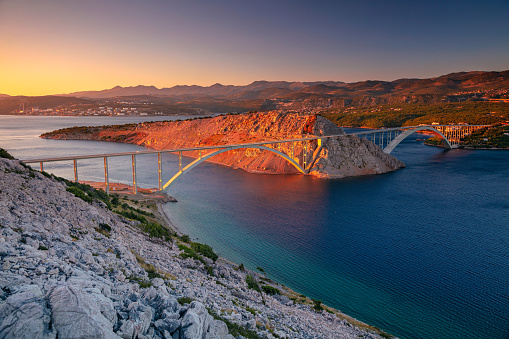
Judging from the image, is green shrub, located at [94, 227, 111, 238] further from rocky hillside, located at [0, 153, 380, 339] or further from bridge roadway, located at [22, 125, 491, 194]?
bridge roadway, located at [22, 125, 491, 194]

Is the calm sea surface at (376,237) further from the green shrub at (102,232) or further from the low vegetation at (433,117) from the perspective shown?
the low vegetation at (433,117)

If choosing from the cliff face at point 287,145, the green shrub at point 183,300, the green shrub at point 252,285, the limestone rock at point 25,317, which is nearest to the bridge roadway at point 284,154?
the cliff face at point 287,145

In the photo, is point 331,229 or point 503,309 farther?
point 331,229

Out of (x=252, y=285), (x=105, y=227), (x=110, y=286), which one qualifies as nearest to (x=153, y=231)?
(x=105, y=227)

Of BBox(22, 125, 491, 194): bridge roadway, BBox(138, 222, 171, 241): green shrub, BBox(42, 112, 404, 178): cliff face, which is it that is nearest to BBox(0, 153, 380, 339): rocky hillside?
BBox(138, 222, 171, 241): green shrub

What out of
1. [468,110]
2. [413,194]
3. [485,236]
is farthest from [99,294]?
[468,110]

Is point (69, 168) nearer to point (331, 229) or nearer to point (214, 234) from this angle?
point (214, 234)
